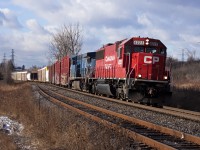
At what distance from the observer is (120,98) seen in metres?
22.4

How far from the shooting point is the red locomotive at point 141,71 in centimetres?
1936

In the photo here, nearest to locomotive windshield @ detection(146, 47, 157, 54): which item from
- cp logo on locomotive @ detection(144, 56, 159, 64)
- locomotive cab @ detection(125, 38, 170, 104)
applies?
locomotive cab @ detection(125, 38, 170, 104)

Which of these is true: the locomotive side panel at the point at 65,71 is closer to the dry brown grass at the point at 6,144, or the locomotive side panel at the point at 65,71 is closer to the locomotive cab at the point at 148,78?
the locomotive cab at the point at 148,78

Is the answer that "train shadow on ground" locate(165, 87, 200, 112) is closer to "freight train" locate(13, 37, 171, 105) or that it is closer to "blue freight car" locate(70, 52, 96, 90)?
"freight train" locate(13, 37, 171, 105)

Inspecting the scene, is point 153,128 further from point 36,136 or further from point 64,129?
point 36,136

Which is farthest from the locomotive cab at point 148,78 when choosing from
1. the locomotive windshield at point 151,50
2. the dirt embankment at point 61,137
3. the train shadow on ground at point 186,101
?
the dirt embankment at point 61,137

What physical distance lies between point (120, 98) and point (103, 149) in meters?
15.1

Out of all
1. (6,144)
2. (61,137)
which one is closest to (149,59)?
(61,137)

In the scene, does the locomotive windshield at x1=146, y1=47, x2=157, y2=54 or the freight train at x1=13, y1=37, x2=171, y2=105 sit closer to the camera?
the freight train at x1=13, y1=37, x2=171, y2=105

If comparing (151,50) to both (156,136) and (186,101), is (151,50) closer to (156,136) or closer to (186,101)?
(186,101)

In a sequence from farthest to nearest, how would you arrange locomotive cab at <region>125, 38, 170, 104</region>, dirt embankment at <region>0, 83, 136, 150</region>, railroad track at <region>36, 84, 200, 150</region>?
locomotive cab at <region>125, 38, 170, 104</region>, railroad track at <region>36, 84, 200, 150</region>, dirt embankment at <region>0, 83, 136, 150</region>

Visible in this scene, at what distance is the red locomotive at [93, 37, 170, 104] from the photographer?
63.5 ft

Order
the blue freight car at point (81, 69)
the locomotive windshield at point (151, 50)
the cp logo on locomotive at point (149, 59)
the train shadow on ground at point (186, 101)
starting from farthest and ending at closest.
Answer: the blue freight car at point (81, 69)
the locomotive windshield at point (151, 50)
the train shadow on ground at point (186, 101)
the cp logo on locomotive at point (149, 59)

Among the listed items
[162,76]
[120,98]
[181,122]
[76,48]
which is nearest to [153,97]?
[162,76]
